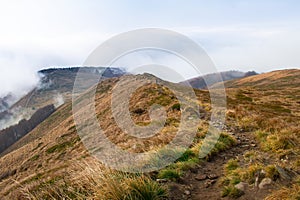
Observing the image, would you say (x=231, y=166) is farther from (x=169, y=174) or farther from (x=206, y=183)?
(x=169, y=174)

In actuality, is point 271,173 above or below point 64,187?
above

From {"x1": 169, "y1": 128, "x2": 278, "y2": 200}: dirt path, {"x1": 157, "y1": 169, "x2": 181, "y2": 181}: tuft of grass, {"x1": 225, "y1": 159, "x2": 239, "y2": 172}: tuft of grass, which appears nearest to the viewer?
{"x1": 169, "y1": 128, "x2": 278, "y2": 200}: dirt path

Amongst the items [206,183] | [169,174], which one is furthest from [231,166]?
[169,174]

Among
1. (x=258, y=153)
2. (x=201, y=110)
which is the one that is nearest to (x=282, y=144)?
(x=258, y=153)

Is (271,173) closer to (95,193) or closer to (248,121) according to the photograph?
(95,193)

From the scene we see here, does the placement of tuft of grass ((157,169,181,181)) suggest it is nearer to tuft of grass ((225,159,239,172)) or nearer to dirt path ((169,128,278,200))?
dirt path ((169,128,278,200))

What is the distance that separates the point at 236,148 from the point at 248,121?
5793 mm

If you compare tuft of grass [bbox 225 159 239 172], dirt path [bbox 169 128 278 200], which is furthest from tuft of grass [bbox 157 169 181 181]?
tuft of grass [bbox 225 159 239 172]

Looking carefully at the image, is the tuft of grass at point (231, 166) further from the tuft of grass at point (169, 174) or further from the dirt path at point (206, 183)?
the tuft of grass at point (169, 174)

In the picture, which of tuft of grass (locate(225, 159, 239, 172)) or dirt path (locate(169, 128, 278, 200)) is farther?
tuft of grass (locate(225, 159, 239, 172))

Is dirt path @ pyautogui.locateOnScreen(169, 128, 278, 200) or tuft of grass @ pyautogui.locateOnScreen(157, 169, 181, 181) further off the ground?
tuft of grass @ pyautogui.locateOnScreen(157, 169, 181, 181)

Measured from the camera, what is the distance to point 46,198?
751 cm

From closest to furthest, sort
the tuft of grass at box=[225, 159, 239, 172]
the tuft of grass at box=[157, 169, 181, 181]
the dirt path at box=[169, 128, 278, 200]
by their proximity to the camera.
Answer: the dirt path at box=[169, 128, 278, 200], the tuft of grass at box=[157, 169, 181, 181], the tuft of grass at box=[225, 159, 239, 172]

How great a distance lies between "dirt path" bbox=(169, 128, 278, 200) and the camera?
7.33 metres
